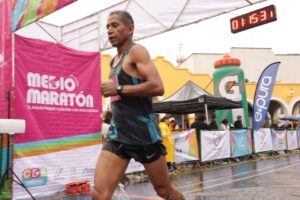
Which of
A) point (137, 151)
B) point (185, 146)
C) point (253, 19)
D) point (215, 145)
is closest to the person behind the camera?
point (137, 151)

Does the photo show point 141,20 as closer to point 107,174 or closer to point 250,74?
point 107,174

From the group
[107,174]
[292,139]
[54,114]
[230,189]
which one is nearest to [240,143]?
[292,139]

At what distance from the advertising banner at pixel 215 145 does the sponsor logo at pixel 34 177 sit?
6115 millimetres

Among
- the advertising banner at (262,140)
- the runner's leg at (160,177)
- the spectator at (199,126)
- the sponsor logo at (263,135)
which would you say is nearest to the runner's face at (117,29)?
the runner's leg at (160,177)

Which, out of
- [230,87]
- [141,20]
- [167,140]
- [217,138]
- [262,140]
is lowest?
[262,140]

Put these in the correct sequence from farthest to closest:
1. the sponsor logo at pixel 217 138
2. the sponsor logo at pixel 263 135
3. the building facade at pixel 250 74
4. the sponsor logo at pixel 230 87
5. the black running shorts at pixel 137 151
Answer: the building facade at pixel 250 74, the sponsor logo at pixel 230 87, the sponsor logo at pixel 263 135, the sponsor logo at pixel 217 138, the black running shorts at pixel 137 151

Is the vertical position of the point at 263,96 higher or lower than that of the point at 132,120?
higher

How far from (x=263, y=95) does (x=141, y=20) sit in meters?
9.74

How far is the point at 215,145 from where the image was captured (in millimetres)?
12555

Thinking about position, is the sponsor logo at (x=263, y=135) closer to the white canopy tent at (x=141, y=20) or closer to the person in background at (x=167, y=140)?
the person in background at (x=167, y=140)

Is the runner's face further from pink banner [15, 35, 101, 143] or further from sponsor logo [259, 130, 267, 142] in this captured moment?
sponsor logo [259, 130, 267, 142]

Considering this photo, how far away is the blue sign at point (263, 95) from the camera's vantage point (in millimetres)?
16908

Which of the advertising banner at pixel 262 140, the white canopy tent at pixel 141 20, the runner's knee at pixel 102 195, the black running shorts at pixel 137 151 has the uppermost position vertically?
the white canopy tent at pixel 141 20

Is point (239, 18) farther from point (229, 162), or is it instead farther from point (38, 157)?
point (229, 162)
